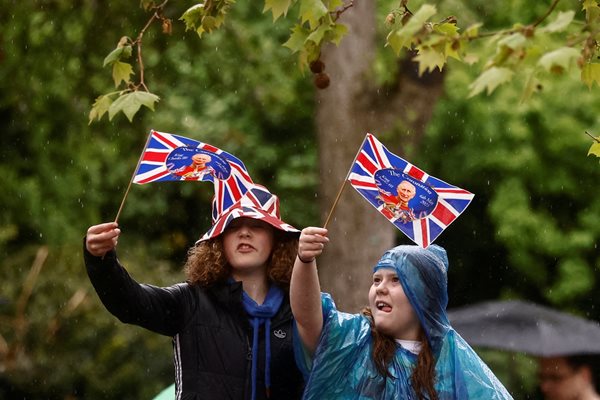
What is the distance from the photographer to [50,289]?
12.3 meters

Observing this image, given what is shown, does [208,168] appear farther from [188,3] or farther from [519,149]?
[519,149]

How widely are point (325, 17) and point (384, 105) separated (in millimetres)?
6479

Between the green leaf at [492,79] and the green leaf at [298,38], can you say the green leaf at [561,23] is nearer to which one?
the green leaf at [492,79]

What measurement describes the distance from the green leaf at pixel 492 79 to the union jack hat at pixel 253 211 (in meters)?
1.53

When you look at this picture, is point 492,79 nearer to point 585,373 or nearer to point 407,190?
point 407,190

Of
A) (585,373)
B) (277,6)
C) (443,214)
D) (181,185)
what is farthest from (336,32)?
(181,185)

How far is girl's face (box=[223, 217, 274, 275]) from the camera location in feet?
18.3

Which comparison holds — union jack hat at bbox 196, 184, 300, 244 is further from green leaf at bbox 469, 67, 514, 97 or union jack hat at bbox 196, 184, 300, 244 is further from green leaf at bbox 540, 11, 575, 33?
green leaf at bbox 540, 11, 575, 33

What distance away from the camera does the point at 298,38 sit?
5379 millimetres

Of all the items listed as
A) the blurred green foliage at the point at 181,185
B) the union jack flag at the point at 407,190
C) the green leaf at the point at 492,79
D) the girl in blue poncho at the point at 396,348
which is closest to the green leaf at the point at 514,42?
the green leaf at the point at 492,79

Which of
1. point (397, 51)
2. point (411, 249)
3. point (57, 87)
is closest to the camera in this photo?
point (397, 51)

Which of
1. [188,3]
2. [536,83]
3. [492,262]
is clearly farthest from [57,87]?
[536,83]

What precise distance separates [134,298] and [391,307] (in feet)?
3.26

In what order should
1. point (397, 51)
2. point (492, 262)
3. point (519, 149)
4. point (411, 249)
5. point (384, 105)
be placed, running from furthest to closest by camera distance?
point (492, 262), point (519, 149), point (384, 105), point (411, 249), point (397, 51)
